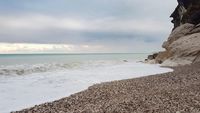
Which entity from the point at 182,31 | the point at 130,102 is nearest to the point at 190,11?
the point at 182,31

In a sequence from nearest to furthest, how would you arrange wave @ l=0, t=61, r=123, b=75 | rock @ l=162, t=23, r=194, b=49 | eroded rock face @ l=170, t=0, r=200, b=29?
wave @ l=0, t=61, r=123, b=75
rock @ l=162, t=23, r=194, b=49
eroded rock face @ l=170, t=0, r=200, b=29

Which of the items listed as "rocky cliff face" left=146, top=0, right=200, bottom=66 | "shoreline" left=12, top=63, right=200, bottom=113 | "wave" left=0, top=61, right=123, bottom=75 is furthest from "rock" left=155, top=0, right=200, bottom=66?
"shoreline" left=12, top=63, right=200, bottom=113

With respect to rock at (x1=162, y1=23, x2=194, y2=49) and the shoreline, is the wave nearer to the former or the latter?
rock at (x1=162, y1=23, x2=194, y2=49)

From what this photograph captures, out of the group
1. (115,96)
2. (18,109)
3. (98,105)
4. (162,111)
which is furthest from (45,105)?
(162,111)

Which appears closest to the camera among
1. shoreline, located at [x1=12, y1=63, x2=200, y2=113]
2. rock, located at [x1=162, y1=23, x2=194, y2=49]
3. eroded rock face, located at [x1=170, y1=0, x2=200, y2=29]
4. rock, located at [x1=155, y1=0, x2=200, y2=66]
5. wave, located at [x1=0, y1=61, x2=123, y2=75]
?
shoreline, located at [x1=12, y1=63, x2=200, y2=113]

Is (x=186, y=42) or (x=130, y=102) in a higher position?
(x=186, y=42)

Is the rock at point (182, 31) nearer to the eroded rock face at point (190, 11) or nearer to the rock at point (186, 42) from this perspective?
the rock at point (186, 42)

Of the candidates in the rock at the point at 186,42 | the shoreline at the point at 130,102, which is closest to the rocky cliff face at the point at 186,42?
the rock at the point at 186,42

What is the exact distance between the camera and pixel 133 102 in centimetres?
1017

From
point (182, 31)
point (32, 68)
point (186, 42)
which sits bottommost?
point (32, 68)

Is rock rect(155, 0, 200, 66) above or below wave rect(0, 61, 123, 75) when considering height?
above

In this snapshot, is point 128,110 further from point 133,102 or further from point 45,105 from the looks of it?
point 45,105

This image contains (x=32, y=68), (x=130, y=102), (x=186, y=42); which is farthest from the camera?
(x=186, y=42)

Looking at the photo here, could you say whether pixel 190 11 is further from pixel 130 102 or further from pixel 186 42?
pixel 130 102
